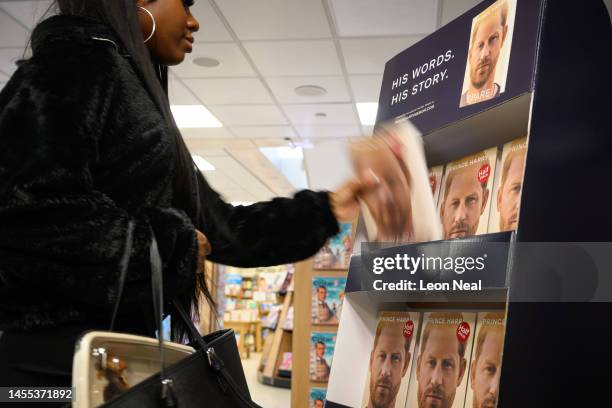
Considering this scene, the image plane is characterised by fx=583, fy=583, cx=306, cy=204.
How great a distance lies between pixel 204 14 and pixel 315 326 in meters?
2.61

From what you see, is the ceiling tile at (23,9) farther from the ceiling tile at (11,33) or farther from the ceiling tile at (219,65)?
the ceiling tile at (219,65)

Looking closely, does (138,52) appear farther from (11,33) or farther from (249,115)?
(249,115)

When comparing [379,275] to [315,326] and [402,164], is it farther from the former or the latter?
[315,326]

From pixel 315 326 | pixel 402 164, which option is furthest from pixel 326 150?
pixel 315 326

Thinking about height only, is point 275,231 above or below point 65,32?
below

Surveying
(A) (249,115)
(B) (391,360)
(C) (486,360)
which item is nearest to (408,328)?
(B) (391,360)

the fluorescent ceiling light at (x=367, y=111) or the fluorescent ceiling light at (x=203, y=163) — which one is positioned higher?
the fluorescent ceiling light at (x=367, y=111)

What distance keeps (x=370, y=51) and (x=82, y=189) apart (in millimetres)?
4690

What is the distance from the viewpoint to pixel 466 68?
1.18 metres

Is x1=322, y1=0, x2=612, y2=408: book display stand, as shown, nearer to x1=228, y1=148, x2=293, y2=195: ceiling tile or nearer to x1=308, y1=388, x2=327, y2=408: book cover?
x1=308, y1=388, x2=327, y2=408: book cover

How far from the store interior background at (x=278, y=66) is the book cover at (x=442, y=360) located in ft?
4.01

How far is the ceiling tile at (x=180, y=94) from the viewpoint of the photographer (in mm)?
6082

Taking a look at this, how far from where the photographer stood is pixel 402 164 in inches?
43.6

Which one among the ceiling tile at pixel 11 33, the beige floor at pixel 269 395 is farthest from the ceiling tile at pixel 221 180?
the ceiling tile at pixel 11 33
